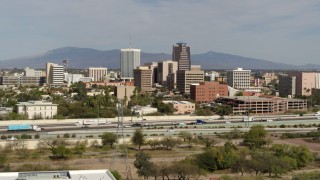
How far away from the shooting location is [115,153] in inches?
1051

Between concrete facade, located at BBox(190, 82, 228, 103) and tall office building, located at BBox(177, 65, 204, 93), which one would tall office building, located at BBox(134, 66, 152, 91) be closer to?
tall office building, located at BBox(177, 65, 204, 93)

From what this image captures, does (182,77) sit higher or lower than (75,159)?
higher

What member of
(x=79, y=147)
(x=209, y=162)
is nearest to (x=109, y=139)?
(x=79, y=147)

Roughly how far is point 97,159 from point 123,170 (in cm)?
308

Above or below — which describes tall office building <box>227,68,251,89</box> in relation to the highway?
above

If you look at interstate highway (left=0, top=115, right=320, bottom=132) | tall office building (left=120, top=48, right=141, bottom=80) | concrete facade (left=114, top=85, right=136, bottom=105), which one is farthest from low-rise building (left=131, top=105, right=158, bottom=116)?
tall office building (left=120, top=48, right=141, bottom=80)

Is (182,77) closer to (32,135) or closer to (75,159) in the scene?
(32,135)

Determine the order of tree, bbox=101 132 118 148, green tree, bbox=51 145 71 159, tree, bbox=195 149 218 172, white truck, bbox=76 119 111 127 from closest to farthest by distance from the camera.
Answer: tree, bbox=195 149 218 172, green tree, bbox=51 145 71 159, tree, bbox=101 132 118 148, white truck, bbox=76 119 111 127

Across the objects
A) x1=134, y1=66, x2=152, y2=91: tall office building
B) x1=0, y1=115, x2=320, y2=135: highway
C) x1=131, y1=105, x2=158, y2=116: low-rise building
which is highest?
x1=134, y1=66, x2=152, y2=91: tall office building

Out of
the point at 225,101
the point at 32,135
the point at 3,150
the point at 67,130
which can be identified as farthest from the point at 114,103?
the point at 3,150

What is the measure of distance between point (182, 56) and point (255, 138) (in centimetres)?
8664

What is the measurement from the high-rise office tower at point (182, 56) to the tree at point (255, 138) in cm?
7739

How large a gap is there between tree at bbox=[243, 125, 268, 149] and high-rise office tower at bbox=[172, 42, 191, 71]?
77.4 meters

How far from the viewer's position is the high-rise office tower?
363ft
